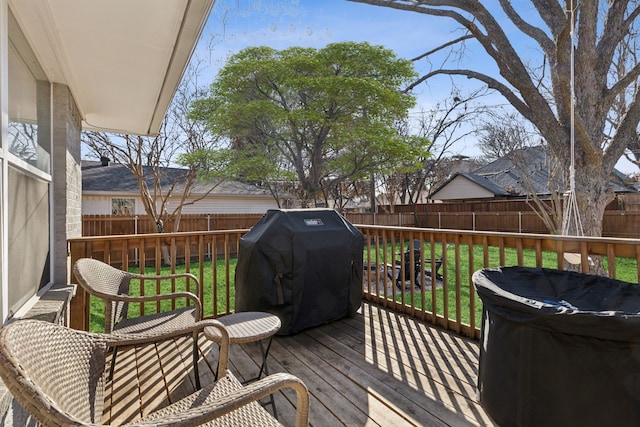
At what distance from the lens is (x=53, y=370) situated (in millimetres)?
1121

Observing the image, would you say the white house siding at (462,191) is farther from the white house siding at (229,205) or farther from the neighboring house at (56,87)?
the neighboring house at (56,87)

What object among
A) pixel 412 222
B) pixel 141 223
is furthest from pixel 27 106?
pixel 412 222

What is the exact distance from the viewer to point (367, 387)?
2291 mm

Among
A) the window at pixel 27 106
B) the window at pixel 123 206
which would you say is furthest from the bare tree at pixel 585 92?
the window at pixel 123 206

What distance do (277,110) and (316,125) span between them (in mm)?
1437

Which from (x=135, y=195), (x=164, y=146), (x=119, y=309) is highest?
(x=164, y=146)

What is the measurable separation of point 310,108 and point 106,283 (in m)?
9.81

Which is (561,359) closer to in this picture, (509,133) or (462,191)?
(509,133)

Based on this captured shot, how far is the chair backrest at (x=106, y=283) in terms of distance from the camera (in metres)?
2.24

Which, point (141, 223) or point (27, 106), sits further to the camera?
point (141, 223)

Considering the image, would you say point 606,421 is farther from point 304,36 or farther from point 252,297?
point 304,36

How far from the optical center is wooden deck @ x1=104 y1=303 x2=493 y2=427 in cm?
201

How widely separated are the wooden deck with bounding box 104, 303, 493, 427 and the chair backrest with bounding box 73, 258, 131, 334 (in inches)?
19.4

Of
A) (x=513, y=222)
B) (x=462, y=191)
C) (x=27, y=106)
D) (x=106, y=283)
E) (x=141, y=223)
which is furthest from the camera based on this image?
(x=462, y=191)
